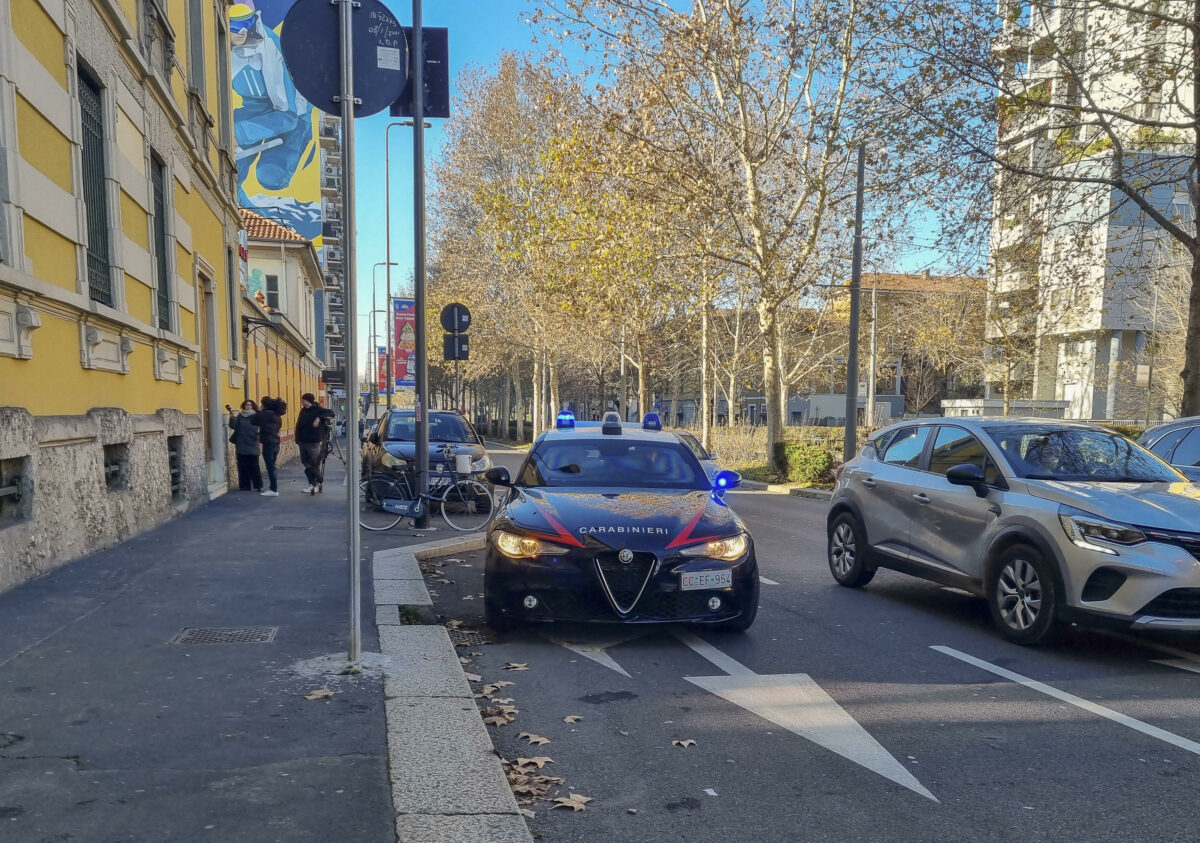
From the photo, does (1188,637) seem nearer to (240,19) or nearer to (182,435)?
(182,435)

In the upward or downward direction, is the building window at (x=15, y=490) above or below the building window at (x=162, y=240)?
below

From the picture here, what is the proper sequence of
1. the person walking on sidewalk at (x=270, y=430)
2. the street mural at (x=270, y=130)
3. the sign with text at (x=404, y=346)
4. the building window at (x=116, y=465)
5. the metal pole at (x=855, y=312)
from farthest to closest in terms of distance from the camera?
the street mural at (x=270, y=130) → the sign with text at (x=404, y=346) → the metal pole at (x=855, y=312) → the person walking on sidewalk at (x=270, y=430) → the building window at (x=116, y=465)

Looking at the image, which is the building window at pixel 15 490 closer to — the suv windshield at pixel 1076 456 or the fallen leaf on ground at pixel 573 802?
the fallen leaf on ground at pixel 573 802

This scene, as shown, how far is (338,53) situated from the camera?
4.77 m

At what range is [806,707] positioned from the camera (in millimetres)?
4793

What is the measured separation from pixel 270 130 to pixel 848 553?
1464 inches

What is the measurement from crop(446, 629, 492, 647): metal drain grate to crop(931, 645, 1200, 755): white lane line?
125 inches

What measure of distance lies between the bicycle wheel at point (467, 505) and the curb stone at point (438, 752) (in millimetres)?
6202

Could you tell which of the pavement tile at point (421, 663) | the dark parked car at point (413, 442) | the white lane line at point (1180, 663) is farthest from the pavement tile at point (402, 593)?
the dark parked car at point (413, 442)

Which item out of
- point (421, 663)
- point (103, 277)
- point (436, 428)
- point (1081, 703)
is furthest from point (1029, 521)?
point (436, 428)

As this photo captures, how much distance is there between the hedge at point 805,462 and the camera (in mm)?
21297

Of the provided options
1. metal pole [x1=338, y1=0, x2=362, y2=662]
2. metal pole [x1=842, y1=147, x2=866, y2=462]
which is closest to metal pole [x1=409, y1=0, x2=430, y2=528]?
metal pole [x1=338, y1=0, x2=362, y2=662]

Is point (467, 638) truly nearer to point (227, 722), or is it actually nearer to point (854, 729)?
point (227, 722)

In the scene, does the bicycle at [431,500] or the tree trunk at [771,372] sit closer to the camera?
the bicycle at [431,500]
